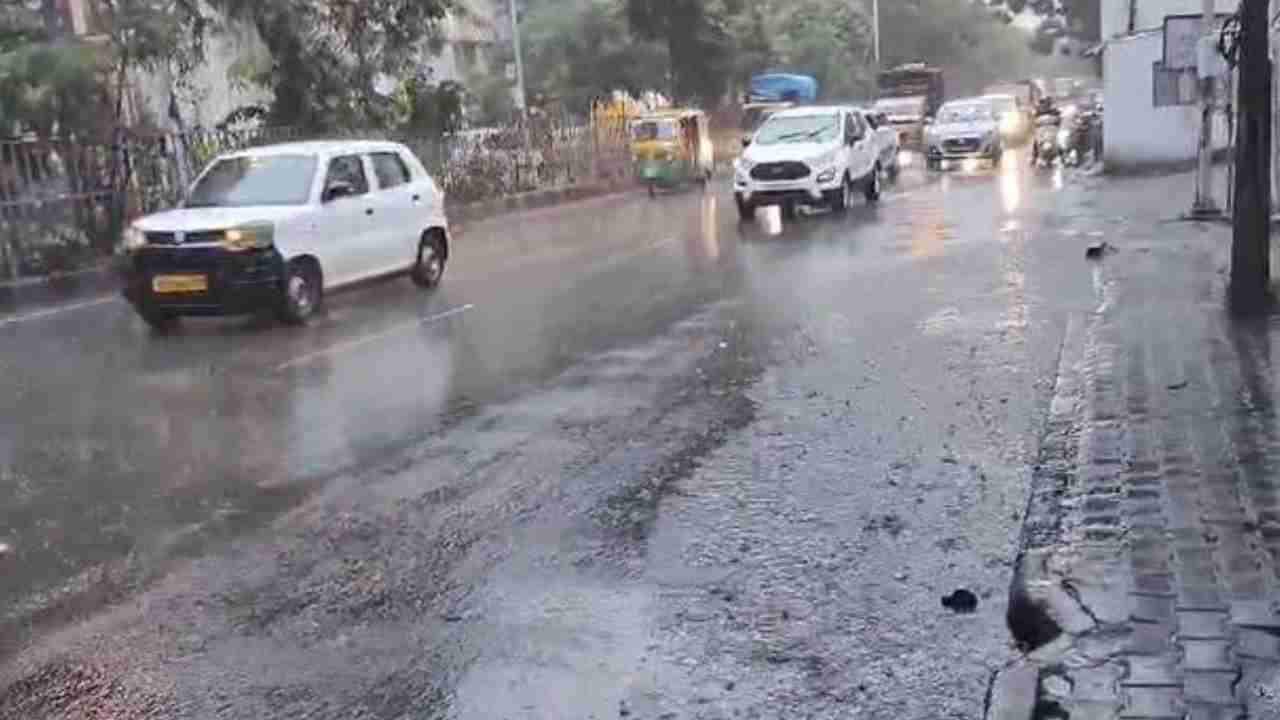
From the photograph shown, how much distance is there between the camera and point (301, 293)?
13797 mm

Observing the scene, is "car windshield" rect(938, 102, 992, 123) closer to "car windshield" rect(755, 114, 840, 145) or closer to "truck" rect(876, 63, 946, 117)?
"car windshield" rect(755, 114, 840, 145)

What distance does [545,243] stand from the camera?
71.9 feet

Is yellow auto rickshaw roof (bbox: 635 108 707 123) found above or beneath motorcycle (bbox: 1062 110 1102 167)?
above

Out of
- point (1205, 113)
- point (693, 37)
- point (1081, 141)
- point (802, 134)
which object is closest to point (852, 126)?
point (802, 134)

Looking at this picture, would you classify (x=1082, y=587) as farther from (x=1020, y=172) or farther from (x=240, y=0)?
(x=1020, y=172)

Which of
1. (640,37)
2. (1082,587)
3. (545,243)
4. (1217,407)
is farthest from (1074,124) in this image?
(1082,587)

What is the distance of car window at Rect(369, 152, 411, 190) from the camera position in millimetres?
15516

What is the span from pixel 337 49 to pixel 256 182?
43.4 feet

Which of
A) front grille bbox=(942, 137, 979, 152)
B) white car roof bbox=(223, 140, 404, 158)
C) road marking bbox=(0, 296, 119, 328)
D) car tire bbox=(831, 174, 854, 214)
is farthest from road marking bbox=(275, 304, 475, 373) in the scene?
front grille bbox=(942, 137, 979, 152)

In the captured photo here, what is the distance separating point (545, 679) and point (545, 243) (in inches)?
681

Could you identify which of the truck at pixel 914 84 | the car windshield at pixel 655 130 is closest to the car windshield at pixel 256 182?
the car windshield at pixel 655 130

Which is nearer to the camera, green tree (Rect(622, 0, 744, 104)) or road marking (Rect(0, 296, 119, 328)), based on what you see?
road marking (Rect(0, 296, 119, 328))

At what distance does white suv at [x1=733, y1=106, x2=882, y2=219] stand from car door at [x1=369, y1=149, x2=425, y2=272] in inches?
355

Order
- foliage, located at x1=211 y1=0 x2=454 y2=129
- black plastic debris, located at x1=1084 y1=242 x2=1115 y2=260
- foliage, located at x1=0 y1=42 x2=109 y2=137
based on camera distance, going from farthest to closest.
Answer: foliage, located at x1=211 y1=0 x2=454 y2=129
foliage, located at x1=0 y1=42 x2=109 y2=137
black plastic debris, located at x1=1084 y1=242 x2=1115 y2=260
